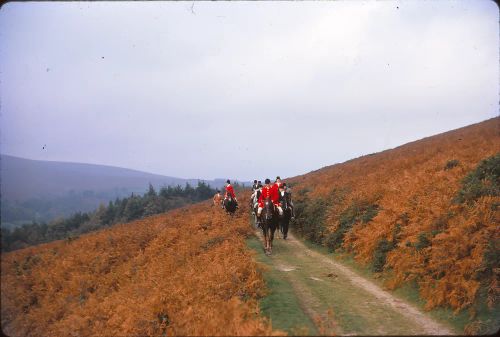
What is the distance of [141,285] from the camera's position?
50.2 ft

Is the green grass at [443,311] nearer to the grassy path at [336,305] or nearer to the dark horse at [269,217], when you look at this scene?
the grassy path at [336,305]

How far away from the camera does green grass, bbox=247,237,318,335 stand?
8.13 m

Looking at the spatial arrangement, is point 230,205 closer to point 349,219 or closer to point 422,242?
point 349,219

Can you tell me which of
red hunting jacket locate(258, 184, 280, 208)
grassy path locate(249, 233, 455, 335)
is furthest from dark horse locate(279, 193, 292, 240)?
grassy path locate(249, 233, 455, 335)

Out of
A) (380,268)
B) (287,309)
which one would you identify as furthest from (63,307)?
(380,268)

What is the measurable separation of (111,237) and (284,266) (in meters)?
16.2

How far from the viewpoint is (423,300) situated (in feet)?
32.9

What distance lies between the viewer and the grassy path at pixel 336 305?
8062 millimetres

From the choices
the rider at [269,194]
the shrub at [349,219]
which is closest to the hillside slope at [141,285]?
the rider at [269,194]

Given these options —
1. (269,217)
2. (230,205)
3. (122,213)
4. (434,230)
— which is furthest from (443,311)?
(122,213)

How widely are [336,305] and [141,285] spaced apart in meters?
8.68

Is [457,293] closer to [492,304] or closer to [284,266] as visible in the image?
[492,304]

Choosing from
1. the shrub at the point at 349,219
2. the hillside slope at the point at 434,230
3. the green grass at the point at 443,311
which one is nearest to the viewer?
the green grass at the point at 443,311

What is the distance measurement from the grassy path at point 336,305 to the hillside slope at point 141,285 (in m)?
0.73
